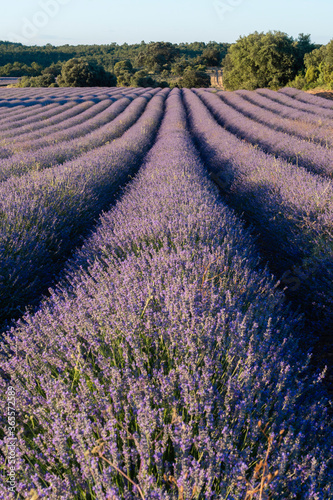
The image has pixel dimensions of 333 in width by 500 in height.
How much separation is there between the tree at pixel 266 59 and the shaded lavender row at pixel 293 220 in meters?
23.8

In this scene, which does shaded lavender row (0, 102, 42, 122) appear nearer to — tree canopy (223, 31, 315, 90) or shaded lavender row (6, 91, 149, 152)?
shaded lavender row (6, 91, 149, 152)

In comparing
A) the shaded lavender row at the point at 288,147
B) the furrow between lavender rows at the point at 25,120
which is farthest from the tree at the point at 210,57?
the shaded lavender row at the point at 288,147

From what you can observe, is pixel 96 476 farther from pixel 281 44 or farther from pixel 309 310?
pixel 281 44

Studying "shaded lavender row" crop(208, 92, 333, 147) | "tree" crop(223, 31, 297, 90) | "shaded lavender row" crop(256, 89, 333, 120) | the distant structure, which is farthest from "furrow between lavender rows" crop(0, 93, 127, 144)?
the distant structure

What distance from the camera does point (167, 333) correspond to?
1.51m

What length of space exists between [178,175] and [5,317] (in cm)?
284

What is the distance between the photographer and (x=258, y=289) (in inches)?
86.0

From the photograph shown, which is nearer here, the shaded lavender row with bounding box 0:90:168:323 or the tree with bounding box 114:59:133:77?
the shaded lavender row with bounding box 0:90:168:323

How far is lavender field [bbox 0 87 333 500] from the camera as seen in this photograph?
38.5 inches

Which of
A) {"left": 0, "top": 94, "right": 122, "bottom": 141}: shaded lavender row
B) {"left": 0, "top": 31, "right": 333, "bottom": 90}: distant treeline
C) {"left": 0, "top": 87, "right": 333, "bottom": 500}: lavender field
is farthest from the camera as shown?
{"left": 0, "top": 31, "right": 333, "bottom": 90}: distant treeline

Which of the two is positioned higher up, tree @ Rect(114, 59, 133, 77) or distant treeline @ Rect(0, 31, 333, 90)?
tree @ Rect(114, 59, 133, 77)

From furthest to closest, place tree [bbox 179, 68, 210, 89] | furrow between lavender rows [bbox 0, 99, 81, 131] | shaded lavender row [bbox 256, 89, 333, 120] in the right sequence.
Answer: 1. tree [bbox 179, 68, 210, 89]
2. furrow between lavender rows [bbox 0, 99, 81, 131]
3. shaded lavender row [bbox 256, 89, 333, 120]

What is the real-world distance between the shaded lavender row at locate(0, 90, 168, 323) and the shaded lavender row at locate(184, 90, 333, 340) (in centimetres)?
234

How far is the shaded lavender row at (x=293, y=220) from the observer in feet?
9.05
